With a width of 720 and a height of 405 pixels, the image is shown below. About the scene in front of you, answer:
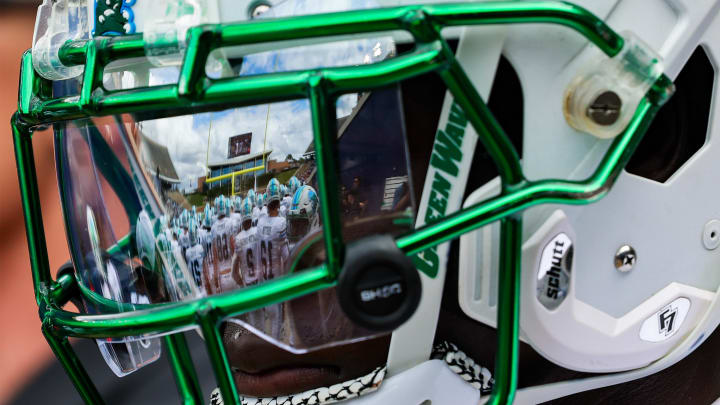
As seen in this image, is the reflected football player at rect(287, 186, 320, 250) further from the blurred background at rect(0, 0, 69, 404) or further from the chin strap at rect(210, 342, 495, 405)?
the blurred background at rect(0, 0, 69, 404)

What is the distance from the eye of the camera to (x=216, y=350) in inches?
18.4

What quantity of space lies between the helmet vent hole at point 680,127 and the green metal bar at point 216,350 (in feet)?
1.36

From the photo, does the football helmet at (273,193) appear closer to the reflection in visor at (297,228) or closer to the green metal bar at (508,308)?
the reflection in visor at (297,228)

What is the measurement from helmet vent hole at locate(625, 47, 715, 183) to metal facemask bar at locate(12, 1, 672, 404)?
0.09 metres

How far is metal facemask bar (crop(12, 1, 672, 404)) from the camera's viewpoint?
1.39 ft

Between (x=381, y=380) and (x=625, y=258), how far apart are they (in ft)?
0.88

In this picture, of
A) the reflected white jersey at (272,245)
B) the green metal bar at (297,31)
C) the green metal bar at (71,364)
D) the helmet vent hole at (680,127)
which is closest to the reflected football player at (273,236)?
the reflected white jersey at (272,245)

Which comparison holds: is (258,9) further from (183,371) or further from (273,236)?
(183,371)

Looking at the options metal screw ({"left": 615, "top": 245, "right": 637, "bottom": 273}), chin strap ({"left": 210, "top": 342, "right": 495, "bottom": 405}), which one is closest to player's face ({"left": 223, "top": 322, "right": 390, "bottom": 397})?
chin strap ({"left": 210, "top": 342, "right": 495, "bottom": 405})

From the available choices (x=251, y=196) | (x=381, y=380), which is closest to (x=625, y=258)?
(x=381, y=380)

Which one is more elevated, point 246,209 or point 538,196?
point 538,196

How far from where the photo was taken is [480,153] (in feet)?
1.75

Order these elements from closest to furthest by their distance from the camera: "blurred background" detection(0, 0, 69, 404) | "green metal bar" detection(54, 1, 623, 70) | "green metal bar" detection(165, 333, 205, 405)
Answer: "green metal bar" detection(54, 1, 623, 70), "green metal bar" detection(165, 333, 205, 405), "blurred background" detection(0, 0, 69, 404)

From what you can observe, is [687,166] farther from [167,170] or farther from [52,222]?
[52,222]
